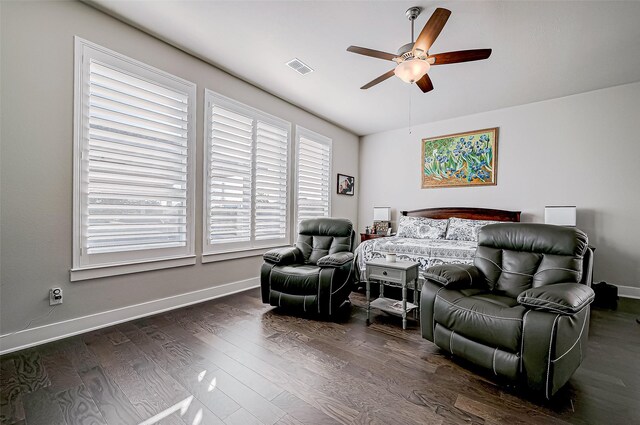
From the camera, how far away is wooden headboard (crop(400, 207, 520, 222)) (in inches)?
179

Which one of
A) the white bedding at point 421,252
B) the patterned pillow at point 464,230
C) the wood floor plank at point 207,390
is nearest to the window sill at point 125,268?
the wood floor plank at point 207,390

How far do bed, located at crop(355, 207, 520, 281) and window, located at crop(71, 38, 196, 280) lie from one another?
2507mm

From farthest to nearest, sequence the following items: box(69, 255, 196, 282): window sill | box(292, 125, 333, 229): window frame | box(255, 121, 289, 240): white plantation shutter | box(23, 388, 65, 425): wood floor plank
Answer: box(292, 125, 333, 229): window frame → box(255, 121, 289, 240): white plantation shutter → box(69, 255, 196, 282): window sill → box(23, 388, 65, 425): wood floor plank

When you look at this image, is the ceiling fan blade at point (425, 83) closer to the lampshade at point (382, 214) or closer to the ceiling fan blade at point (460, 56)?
the ceiling fan blade at point (460, 56)

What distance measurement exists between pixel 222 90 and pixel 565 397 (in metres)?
4.47

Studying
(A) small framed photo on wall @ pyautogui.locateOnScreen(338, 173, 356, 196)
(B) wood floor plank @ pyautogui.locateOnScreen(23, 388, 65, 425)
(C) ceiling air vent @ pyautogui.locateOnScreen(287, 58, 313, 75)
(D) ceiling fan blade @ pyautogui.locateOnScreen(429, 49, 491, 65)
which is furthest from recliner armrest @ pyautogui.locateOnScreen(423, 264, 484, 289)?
(A) small framed photo on wall @ pyautogui.locateOnScreen(338, 173, 356, 196)

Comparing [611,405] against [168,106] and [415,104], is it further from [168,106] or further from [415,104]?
[168,106]

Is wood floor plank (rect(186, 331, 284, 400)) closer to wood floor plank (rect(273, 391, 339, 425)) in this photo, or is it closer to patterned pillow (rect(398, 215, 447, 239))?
wood floor plank (rect(273, 391, 339, 425))

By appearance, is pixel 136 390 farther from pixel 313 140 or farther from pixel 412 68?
pixel 313 140

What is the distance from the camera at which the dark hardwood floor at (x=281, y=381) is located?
1513 millimetres

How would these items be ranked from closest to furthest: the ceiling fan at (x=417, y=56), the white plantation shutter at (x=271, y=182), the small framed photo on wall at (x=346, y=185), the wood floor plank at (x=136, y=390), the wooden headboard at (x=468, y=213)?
the wood floor plank at (x=136, y=390) → the ceiling fan at (x=417, y=56) → the white plantation shutter at (x=271, y=182) → the wooden headboard at (x=468, y=213) → the small framed photo on wall at (x=346, y=185)

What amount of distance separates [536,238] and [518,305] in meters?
0.78

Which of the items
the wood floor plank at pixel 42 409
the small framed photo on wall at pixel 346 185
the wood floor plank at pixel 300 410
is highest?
the small framed photo on wall at pixel 346 185

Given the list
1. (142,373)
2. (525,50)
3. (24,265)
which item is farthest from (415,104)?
(24,265)
